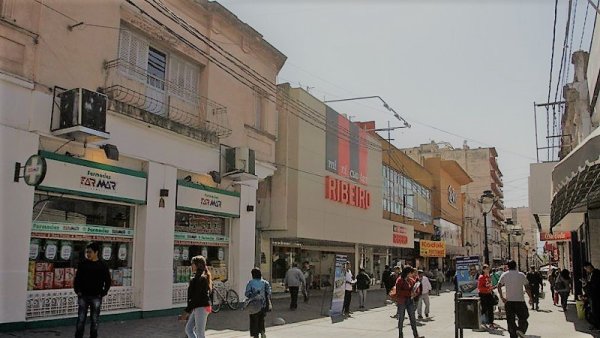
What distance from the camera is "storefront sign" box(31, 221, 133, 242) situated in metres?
11.8

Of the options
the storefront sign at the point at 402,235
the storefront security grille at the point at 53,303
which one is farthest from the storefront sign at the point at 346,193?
the storefront security grille at the point at 53,303

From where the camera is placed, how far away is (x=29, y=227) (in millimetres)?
11055

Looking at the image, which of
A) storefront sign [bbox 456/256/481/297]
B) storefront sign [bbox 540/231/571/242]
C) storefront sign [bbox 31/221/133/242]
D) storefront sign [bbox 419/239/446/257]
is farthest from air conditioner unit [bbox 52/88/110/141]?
storefront sign [bbox 419/239/446/257]

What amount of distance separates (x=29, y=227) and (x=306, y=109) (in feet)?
49.5

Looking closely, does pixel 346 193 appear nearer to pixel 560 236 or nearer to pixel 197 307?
pixel 560 236

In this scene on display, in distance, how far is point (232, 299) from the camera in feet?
56.6

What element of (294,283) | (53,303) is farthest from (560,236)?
(53,303)

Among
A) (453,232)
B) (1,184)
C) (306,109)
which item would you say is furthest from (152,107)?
(453,232)

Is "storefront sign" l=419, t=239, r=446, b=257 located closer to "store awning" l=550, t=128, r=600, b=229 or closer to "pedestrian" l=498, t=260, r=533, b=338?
"store awning" l=550, t=128, r=600, b=229

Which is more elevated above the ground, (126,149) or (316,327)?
(126,149)

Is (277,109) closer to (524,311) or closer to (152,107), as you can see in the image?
(152,107)

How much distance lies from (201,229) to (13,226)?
695 cm

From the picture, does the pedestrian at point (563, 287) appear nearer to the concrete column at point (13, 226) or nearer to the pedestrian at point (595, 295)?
the pedestrian at point (595, 295)

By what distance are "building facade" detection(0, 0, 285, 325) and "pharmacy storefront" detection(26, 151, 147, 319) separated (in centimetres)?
3
